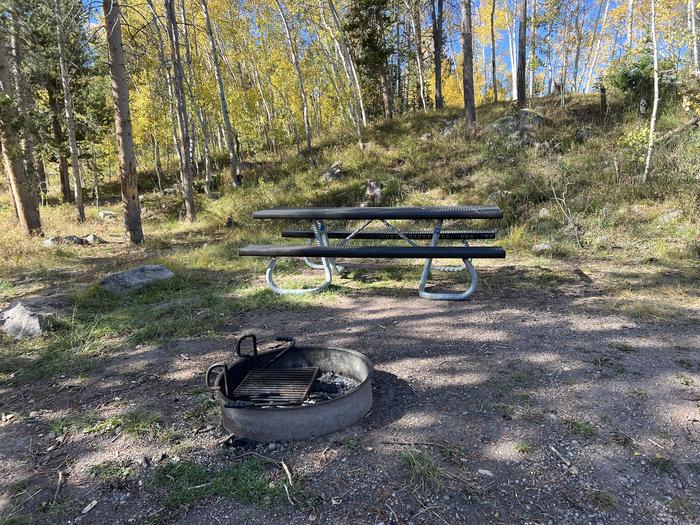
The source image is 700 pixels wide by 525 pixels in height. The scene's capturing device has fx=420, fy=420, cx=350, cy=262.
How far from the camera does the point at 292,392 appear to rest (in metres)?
2.47

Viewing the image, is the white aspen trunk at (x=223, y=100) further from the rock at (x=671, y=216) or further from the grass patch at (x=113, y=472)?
the grass patch at (x=113, y=472)

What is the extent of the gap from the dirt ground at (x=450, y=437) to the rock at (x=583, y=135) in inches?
328

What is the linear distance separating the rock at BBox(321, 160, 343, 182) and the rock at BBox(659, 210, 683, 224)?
8.29m

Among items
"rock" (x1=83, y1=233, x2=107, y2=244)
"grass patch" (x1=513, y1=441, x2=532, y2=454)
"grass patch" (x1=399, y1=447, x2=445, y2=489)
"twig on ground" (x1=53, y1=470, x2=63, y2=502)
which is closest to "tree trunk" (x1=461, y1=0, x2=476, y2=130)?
"rock" (x1=83, y1=233, x2=107, y2=244)

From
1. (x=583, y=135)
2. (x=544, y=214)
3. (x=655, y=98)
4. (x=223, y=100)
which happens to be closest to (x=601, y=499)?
(x=544, y=214)

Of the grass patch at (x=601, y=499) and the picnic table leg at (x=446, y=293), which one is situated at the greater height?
the picnic table leg at (x=446, y=293)

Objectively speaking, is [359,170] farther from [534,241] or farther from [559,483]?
[559,483]

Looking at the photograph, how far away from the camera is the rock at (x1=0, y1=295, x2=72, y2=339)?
12.7ft

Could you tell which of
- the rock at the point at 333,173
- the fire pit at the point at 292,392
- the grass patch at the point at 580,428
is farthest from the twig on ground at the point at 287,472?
the rock at the point at 333,173

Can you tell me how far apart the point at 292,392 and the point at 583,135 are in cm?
1071

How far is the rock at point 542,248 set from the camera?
5859 millimetres

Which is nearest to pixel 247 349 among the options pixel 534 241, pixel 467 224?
pixel 534 241

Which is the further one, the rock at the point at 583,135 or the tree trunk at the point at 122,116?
Result: the rock at the point at 583,135

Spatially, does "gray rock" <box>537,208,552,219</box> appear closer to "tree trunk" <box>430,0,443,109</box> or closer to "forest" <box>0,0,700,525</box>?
"forest" <box>0,0,700,525</box>
